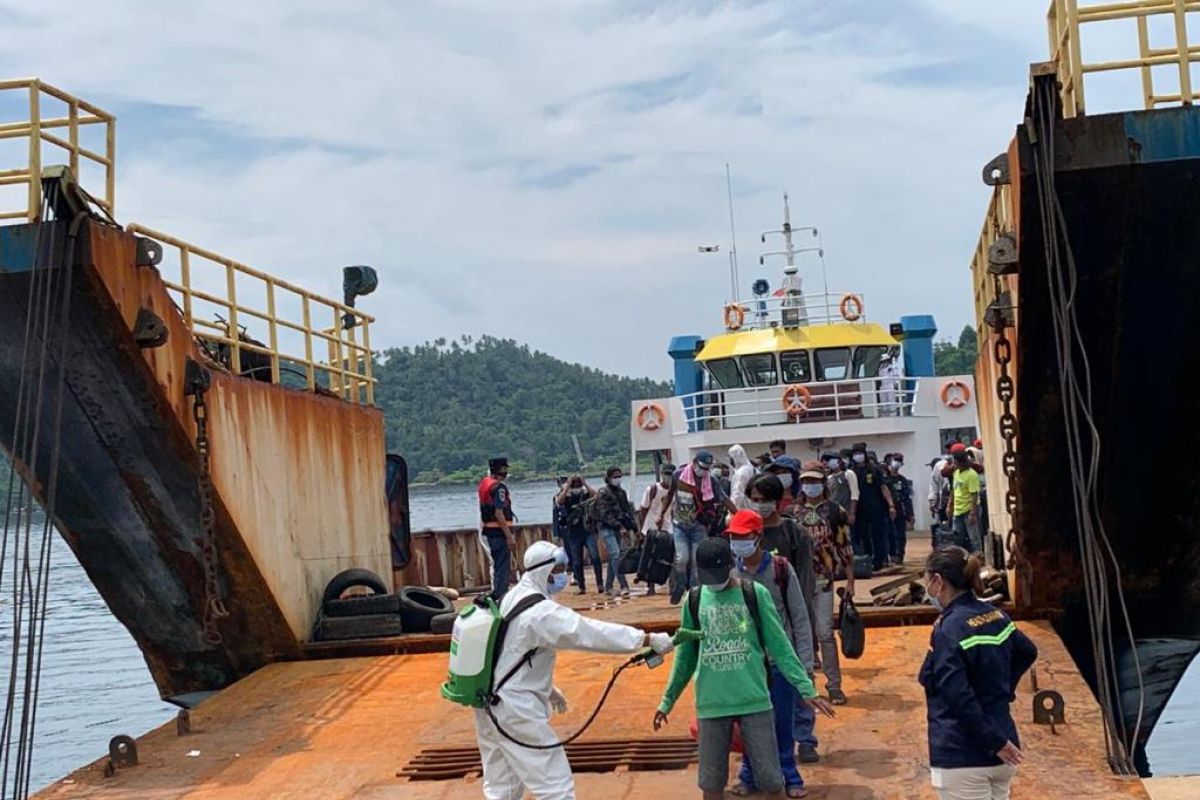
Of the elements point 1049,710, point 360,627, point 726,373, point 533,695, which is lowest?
point 1049,710

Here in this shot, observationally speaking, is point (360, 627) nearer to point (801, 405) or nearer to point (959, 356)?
point (801, 405)

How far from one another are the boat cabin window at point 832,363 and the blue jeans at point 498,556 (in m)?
11.5

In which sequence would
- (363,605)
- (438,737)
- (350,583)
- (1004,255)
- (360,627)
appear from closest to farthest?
(438,737) < (1004,255) < (360,627) < (363,605) < (350,583)

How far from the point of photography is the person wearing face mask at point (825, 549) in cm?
858

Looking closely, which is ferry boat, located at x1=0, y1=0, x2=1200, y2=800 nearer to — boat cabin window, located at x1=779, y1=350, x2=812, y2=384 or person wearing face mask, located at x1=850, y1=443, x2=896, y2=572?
person wearing face mask, located at x1=850, y1=443, x2=896, y2=572

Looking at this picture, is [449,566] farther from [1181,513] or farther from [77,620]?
[77,620]

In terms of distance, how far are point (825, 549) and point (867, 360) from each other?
1688 centimetres

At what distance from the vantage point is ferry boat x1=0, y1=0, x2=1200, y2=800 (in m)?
8.23

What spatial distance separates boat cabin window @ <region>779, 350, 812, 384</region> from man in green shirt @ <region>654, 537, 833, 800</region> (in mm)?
18437

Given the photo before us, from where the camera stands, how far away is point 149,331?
Answer: 31.6 ft

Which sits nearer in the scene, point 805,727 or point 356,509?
point 805,727

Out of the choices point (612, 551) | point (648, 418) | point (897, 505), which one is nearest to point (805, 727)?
point (612, 551)

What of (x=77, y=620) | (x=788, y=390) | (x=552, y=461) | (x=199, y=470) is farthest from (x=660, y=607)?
(x=552, y=461)

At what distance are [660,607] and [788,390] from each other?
9.74 meters
